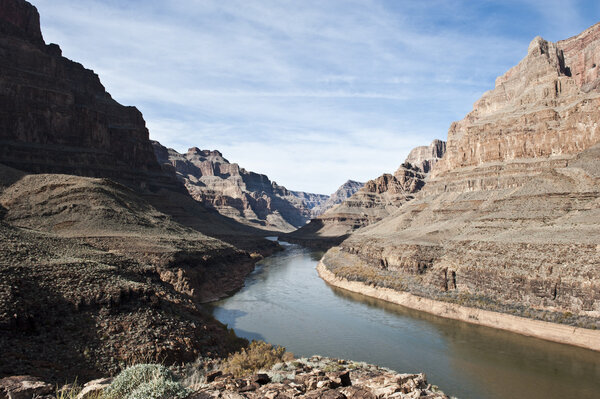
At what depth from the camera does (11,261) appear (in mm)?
23672

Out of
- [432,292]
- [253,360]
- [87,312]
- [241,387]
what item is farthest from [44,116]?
[241,387]

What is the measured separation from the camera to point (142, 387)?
38.4 feet

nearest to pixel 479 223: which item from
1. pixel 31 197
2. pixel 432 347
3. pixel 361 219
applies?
pixel 432 347

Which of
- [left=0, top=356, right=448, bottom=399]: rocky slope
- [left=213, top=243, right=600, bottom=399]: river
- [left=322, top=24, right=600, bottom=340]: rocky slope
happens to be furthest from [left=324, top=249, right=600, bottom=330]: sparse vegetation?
[left=0, top=356, right=448, bottom=399]: rocky slope

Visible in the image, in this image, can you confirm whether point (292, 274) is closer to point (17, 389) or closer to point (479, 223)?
point (479, 223)

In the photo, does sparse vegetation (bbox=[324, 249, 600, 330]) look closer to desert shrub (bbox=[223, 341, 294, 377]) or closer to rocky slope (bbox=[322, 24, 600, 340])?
rocky slope (bbox=[322, 24, 600, 340])

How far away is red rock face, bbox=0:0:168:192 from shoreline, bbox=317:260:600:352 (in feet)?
211

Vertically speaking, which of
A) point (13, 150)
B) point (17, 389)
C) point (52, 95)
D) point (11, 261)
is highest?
point (52, 95)

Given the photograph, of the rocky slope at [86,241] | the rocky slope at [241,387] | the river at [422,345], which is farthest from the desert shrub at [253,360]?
the rocky slope at [241,387]

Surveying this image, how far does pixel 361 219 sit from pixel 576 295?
119 metres

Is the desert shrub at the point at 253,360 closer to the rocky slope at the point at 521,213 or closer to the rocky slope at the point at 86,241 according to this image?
the rocky slope at the point at 86,241

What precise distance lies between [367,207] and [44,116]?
380 feet

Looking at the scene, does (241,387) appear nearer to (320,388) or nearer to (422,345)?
(320,388)

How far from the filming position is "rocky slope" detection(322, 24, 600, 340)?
116 ft
